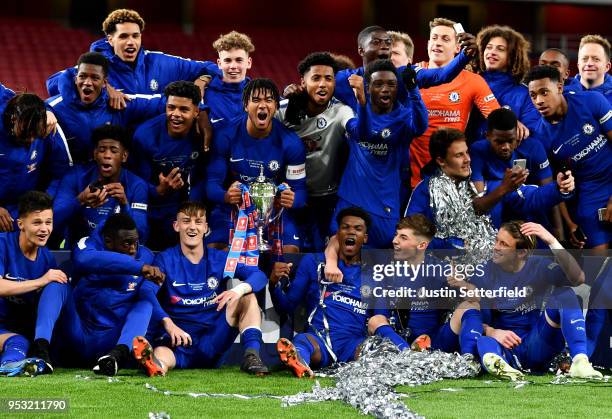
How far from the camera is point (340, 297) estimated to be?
6578mm

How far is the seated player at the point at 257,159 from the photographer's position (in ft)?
22.4

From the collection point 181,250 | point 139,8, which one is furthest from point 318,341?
point 139,8

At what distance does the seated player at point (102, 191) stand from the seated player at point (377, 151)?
126cm

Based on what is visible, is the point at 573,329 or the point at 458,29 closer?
the point at 573,329

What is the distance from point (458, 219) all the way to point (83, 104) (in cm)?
246

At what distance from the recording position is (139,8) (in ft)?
73.6

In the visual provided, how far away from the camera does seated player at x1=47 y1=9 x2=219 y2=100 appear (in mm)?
7500

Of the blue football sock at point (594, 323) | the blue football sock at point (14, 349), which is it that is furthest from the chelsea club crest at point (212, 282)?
the blue football sock at point (594, 323)

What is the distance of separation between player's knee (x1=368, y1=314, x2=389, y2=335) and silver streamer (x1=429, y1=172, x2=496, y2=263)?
63 cm

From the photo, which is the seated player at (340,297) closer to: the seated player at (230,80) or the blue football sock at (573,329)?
the blue football sock at (573,329)

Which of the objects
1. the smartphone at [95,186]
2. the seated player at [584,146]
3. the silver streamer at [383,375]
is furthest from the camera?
the seated player at [584,146]

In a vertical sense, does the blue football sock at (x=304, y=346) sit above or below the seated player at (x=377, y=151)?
below

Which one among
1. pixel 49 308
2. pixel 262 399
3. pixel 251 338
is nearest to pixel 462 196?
pixel 251 338

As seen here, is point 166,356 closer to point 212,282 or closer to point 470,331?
point 212,282
